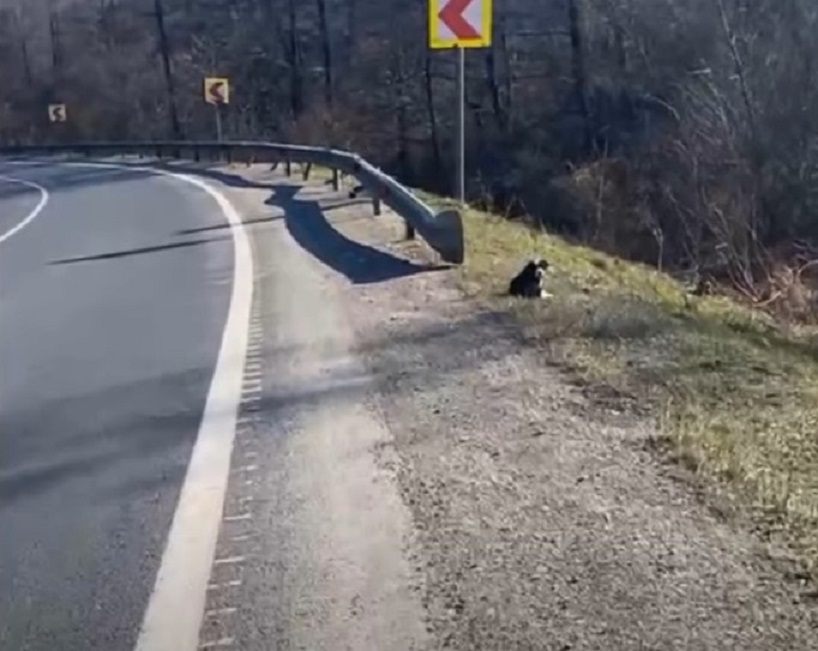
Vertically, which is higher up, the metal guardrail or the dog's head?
the dog's head

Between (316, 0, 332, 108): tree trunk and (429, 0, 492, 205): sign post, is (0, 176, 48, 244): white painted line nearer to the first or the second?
(429, 0, 492, 205): sign post

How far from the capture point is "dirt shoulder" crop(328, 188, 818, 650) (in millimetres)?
4250

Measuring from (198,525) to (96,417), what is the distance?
84.0 inches

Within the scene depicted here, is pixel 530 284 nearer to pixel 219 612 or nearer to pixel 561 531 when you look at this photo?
pixel 561 531

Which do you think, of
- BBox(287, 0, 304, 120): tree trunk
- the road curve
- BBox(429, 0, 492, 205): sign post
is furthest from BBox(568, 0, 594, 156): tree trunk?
the road curve

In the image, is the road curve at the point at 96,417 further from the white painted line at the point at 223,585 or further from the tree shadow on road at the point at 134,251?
the white painted line at the point at 223,585

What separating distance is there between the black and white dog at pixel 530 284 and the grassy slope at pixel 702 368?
132 millimetres

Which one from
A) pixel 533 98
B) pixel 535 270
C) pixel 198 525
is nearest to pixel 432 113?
pixel 533 98

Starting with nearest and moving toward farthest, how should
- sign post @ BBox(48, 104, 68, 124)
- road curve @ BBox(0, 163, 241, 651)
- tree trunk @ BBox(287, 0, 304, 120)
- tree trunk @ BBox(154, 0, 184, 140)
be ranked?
road curve @ BBox(0, 163, 241, 651) < sign post @ BBox(48, 104, 68, 124) < tree trunk @ BBox(287, 0, 304, 120) < tree trunk @ BBox(154, 0, 184, 140)

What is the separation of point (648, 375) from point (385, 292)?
3.78 metres

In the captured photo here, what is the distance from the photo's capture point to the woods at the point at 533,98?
31047 millimetres

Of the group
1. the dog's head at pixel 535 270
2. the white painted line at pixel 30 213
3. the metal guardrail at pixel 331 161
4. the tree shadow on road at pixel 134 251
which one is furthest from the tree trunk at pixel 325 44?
the dog's head at pixel 535 270

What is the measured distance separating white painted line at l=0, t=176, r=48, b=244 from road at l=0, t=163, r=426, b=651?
612 cm

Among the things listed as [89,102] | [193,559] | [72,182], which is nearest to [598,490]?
[193,559]
